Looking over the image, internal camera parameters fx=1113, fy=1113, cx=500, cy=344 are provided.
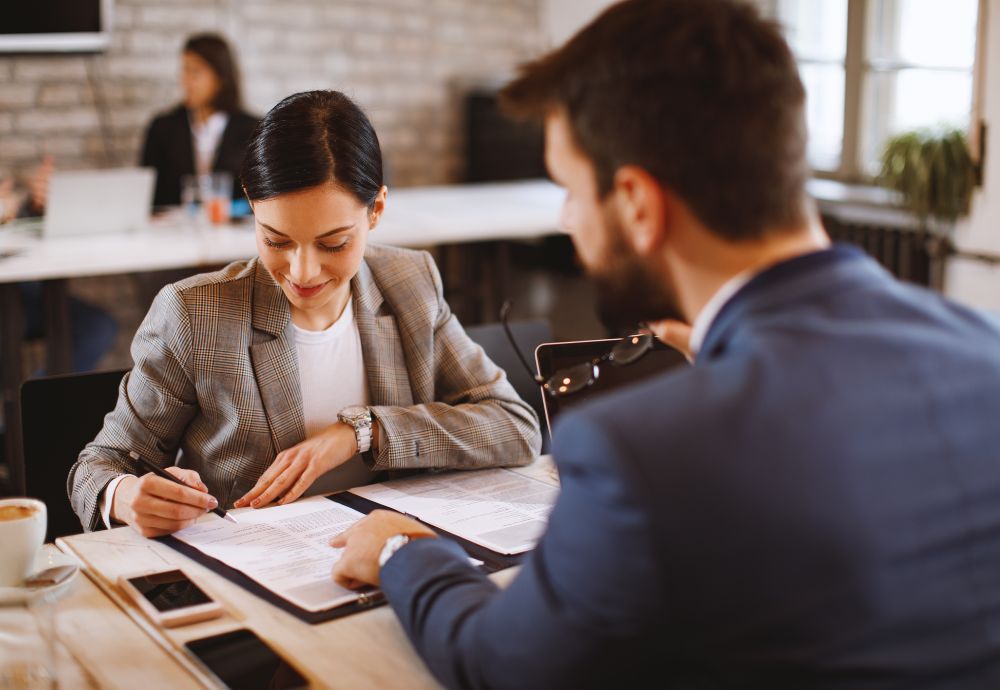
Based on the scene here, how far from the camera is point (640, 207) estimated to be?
966mm

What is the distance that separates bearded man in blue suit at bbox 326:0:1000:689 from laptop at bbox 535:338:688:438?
21.2 inches

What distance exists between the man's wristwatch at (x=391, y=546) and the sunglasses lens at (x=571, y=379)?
1.35 feet

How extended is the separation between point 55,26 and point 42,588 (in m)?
4.17

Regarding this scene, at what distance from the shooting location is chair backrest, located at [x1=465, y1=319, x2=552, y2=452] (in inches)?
81.7

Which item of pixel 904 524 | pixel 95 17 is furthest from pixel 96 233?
pixel 904 524

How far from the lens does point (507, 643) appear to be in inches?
36.4

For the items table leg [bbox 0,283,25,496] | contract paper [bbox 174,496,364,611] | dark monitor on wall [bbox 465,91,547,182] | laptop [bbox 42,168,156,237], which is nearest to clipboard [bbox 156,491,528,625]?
contract paper [bbox 174,496,364,611]

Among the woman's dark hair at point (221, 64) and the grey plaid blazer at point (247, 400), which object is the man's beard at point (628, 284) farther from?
the woman's dark hair at point (221, 64)

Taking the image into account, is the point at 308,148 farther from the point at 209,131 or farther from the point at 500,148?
the point at 500,148

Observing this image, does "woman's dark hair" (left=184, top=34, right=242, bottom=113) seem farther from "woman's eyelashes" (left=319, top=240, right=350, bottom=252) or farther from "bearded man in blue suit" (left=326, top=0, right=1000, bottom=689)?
"bearded man in blue suit" (left=326, top=0, right=1000, bottom=689)

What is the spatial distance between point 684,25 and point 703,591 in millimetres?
473

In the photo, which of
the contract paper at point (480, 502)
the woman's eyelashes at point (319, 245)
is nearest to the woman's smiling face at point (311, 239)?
the woman's eyelashes at point (319, 245)

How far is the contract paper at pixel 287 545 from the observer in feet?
4.16

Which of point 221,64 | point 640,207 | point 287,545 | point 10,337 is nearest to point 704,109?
point 640,207
